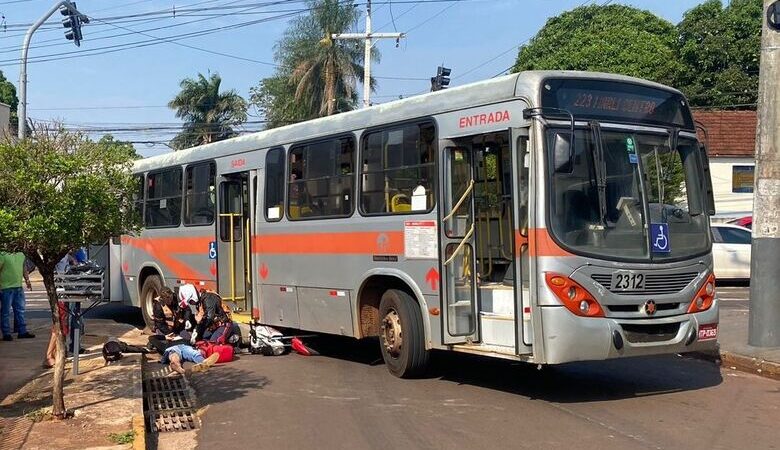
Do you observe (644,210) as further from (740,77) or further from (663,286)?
(740,77)

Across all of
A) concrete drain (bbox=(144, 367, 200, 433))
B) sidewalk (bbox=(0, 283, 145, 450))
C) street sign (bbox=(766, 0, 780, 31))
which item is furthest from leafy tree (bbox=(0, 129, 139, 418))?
street sign (bbox=(766, 0, 780, 31))

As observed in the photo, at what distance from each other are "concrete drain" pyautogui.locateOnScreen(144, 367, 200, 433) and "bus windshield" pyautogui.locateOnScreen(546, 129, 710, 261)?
12.9 ft

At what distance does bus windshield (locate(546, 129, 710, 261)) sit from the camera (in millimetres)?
7652

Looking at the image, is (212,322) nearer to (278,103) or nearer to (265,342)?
(265,342)

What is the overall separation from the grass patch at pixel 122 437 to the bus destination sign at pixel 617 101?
4.69 meters

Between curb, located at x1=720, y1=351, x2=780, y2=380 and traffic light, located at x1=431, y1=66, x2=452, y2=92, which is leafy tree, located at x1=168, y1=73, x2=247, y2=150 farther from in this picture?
curb, located at x1=720, y1=351, x2=780, y2=380

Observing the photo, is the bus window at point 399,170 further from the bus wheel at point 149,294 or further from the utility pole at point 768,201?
the bus wheel at point 149,294

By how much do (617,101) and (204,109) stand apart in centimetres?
4258

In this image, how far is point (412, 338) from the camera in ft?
29.8

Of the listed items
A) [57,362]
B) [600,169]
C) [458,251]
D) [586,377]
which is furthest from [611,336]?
[57,362]

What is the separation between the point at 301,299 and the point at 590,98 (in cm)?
500

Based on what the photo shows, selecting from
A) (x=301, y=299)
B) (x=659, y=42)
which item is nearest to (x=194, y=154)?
(x=301, y=299)

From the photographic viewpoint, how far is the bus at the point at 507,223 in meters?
7.64

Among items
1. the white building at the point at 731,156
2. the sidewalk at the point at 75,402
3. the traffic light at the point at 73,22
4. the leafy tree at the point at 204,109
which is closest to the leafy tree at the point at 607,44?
the white building at the point at 731,156
